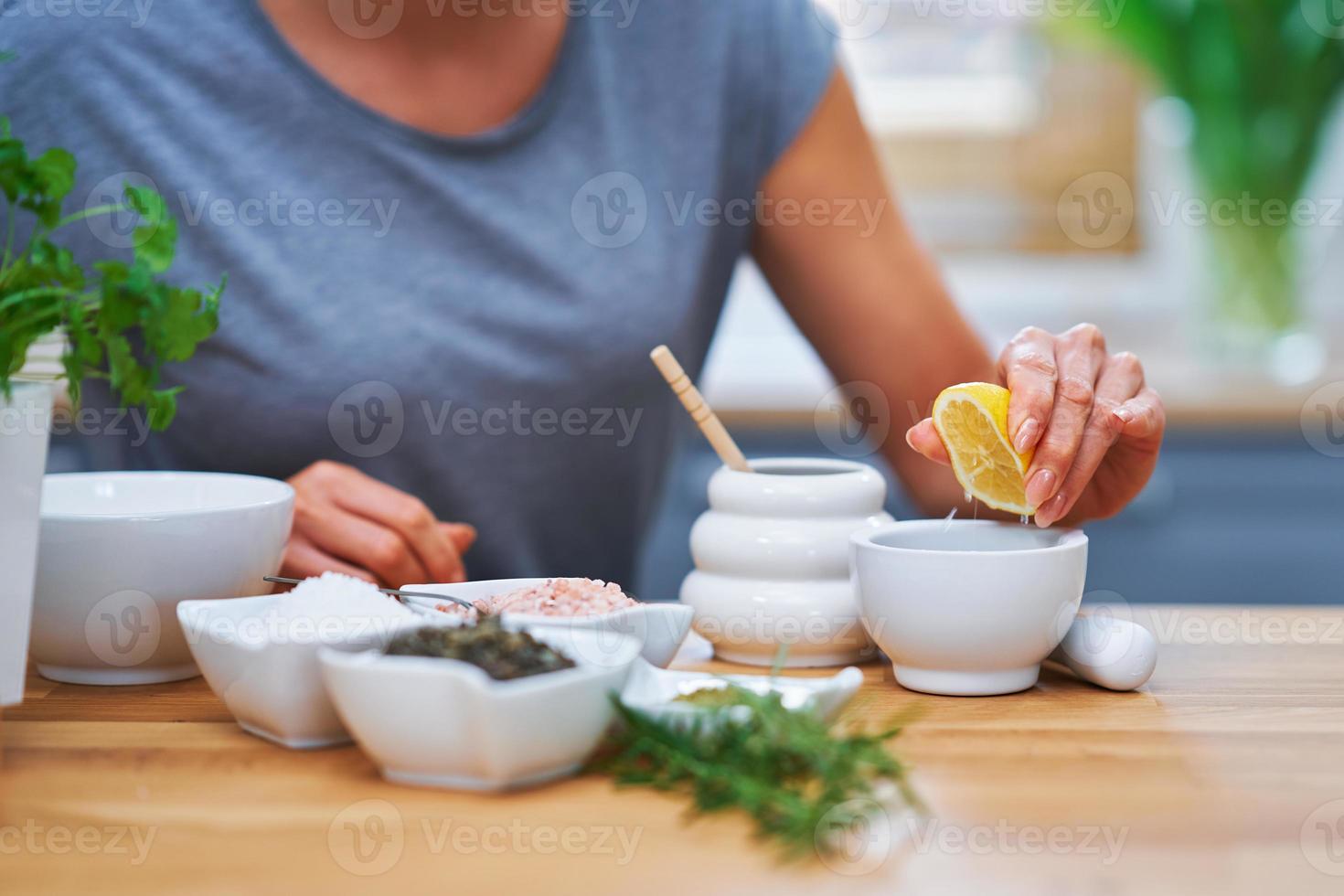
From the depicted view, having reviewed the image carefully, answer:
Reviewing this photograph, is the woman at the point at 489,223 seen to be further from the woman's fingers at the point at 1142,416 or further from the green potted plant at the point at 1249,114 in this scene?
the green potted plant at the point at 1249,114

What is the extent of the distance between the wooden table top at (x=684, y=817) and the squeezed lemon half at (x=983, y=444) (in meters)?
0.14

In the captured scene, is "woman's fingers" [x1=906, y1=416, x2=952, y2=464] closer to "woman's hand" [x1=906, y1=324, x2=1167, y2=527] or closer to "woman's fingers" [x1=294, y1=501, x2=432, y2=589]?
"woman's hand" [x1=906, y1=324, x2=1167, y2=527]

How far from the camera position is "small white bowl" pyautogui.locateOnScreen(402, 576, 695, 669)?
0.75 meters

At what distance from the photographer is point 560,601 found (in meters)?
0.79

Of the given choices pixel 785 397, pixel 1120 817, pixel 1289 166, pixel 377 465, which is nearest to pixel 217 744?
→ pixel 1120 817

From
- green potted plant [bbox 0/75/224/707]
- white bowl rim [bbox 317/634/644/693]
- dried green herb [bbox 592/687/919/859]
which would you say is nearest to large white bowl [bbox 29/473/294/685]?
green potted plant [bbox 0/75/224/707]

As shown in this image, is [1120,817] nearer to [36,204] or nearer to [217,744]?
[217,744]

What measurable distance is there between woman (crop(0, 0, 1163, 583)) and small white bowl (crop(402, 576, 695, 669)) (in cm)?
25

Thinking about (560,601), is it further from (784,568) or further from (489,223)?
(489,223)

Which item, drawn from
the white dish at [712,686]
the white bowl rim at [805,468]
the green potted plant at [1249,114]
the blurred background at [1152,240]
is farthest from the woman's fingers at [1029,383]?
the green potted plant at [1249,114]

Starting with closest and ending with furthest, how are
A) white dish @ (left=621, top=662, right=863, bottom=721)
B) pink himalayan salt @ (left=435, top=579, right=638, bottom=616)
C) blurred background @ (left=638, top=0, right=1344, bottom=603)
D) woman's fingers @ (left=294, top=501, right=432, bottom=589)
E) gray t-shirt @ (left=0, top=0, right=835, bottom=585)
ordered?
white dish @ (left=621, top=662, right=863, bottom=721), pink himalayan salt @ (left=435, top=579, right=638, bottom=616), woman's fingers @ (left=294, top=501, right=432, bottom=589), gray t-shirt @ (left=0, top=0, right=835, bottom=585), blurred background @ (left=638, top=0, right=1344, bottom=603)

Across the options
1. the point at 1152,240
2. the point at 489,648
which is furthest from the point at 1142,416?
the point at 1152,240

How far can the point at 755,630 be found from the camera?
89 cm

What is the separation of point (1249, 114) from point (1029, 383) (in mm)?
2237
